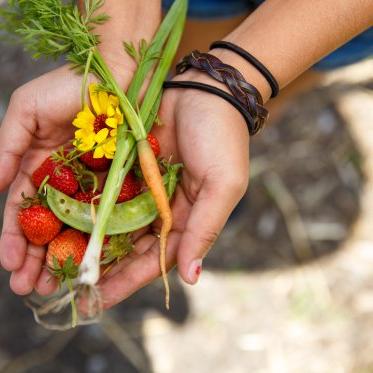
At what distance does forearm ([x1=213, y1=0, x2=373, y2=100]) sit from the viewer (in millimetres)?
1970

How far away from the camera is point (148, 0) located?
2299 millimetres

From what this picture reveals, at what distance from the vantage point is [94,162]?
2014 mm

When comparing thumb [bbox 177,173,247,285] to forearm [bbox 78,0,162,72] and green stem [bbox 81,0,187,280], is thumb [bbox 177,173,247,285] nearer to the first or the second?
green stem [bbox 81,0,187,280]

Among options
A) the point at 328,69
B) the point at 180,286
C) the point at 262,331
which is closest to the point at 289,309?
the point at 262,331

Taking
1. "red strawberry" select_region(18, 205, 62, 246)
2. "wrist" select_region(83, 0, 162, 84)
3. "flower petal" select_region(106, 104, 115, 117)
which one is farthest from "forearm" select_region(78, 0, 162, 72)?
"red strawberry" select_region(18, 205, 62, 246)

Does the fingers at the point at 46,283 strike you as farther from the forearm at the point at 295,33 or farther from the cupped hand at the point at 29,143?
the forearm at the point at 295,33

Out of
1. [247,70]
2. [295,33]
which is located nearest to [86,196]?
[247,70]

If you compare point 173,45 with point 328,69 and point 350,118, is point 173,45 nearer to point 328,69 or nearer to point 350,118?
point 328,69

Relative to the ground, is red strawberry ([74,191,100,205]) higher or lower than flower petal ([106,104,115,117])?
lower

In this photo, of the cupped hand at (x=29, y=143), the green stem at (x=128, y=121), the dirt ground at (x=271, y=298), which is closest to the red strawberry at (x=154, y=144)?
the green stem at (x=128, y=121)

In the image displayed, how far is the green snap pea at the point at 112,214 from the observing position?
1.89 meters

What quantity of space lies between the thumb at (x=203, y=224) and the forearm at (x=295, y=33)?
0.40 m

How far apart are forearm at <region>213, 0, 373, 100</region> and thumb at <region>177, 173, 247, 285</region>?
405 mm

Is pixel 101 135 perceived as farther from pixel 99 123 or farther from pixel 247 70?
pixel 247 70
